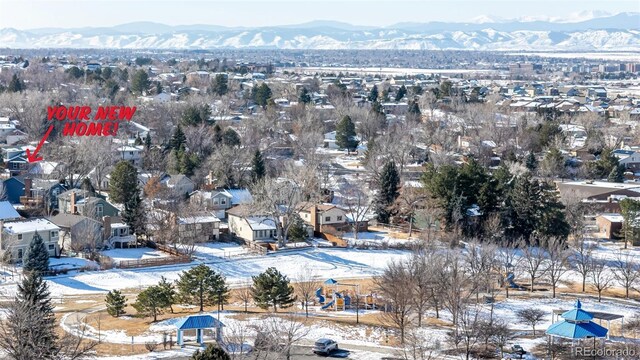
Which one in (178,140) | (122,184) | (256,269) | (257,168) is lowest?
(256,269)

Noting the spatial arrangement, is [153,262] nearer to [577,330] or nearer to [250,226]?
[250,226]

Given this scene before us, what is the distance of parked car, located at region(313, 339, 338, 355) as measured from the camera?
67.3 feet

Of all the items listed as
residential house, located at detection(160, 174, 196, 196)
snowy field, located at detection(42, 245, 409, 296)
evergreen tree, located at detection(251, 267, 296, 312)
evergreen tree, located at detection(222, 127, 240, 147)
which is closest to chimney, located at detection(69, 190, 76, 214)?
residential house, located at detection(160, 174, 196, 196)

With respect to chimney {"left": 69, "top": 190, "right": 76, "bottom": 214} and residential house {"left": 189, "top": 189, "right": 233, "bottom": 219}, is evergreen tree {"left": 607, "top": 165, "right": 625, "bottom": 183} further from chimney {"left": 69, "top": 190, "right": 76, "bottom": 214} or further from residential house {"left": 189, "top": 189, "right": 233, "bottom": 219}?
chimney {"left": 69, "top": 190, "right": 76, "bottom": 214}

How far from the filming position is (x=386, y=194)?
39.0 m

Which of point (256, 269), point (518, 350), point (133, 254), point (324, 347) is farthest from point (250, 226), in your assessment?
point (518, 350)

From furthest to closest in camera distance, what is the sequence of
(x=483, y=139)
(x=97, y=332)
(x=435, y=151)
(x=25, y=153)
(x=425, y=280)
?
(x=483, y=139) < (x=435, y=151) < (x=25, y=153) < (x=425, y=280) < (x=97, y=332)

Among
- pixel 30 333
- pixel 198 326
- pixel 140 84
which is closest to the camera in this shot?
pixel 30 333

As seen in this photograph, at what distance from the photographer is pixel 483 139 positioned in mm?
58812

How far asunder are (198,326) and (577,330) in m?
8.43

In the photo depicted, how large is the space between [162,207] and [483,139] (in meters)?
27.4

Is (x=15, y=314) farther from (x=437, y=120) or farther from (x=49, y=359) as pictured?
(x=437, y=120)

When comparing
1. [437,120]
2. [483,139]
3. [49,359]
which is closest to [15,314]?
[49,359]

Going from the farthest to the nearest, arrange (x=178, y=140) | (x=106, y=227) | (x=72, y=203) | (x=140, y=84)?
(x=140, y=84) → (x=178, y=140) → (x=72, y=203) → (x=106, y=227)
